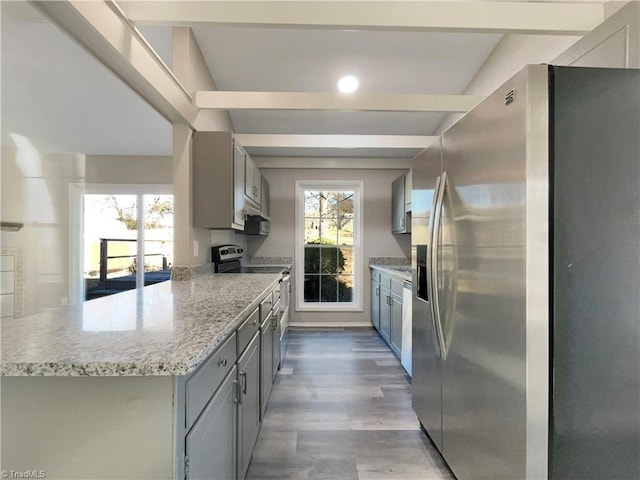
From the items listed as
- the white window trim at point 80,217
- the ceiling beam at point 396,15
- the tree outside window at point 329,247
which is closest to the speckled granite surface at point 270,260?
the tree outside window at point 329,247

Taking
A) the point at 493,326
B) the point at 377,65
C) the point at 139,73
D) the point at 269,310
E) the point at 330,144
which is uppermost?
the point at 377,65

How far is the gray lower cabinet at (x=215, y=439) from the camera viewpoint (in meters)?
0.84

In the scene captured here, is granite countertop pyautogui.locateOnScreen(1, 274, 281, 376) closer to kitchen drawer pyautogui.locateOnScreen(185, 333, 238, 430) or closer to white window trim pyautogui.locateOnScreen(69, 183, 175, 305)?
kitchen drawer pyautogui.locateOnScreen(185, 333, 238, 430)

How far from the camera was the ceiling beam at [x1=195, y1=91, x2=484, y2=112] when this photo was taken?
236 centimetres

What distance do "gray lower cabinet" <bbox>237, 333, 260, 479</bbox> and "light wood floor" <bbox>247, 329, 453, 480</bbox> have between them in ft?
0.76

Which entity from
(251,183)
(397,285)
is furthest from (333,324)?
(251,183)

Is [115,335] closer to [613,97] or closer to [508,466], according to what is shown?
[508,466]

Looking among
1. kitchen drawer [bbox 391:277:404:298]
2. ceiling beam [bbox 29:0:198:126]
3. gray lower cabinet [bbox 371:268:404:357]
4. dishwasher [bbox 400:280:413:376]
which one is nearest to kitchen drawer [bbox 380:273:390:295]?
gray lower cabinet [bbox 371:268:404:357]

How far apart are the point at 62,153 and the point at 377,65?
4.83 metres

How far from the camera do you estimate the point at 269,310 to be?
225 cm

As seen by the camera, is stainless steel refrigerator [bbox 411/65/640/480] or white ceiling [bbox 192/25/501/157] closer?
stainless steel refrigerator [bbox 411/65/640/480]

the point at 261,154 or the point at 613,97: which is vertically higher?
the point at 261,154

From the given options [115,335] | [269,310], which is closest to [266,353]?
[269,310]

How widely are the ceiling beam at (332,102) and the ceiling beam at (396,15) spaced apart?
0.67 meters
